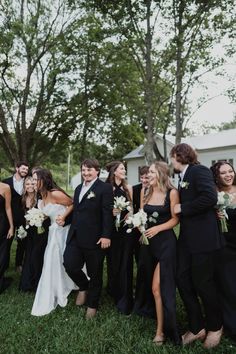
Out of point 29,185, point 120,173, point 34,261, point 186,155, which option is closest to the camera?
point 186,155

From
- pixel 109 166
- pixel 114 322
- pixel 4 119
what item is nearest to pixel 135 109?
pixel 4 119

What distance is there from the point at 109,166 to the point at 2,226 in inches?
90.4

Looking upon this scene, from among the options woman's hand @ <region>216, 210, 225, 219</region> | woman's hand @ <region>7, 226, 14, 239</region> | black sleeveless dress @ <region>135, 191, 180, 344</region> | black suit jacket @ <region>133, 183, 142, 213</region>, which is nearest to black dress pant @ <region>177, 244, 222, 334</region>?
black sleeveless dress @ <region>135, 191, 180, 344</region>

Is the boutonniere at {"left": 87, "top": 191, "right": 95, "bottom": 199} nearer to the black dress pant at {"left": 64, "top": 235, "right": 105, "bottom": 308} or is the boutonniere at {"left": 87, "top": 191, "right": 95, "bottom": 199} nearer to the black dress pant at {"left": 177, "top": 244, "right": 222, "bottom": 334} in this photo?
the black dress pant at {"left": 64, "top": 235, "right": 105, "bottom": 308}

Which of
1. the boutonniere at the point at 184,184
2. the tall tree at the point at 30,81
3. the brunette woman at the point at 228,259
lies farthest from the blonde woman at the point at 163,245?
the tall tree at the point at 30,81

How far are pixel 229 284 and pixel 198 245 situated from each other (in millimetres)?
822

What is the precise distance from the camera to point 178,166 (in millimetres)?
4645

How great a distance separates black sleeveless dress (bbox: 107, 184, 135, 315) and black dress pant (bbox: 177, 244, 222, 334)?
139cm

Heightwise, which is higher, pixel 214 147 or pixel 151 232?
pixel 214 147

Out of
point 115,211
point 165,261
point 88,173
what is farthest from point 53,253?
point 165,261

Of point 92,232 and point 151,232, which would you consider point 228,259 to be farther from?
point 92,232

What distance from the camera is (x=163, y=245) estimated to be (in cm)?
482

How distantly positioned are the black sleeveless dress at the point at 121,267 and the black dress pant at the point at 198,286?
4.57ft

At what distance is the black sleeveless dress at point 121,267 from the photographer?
5.92 meters
